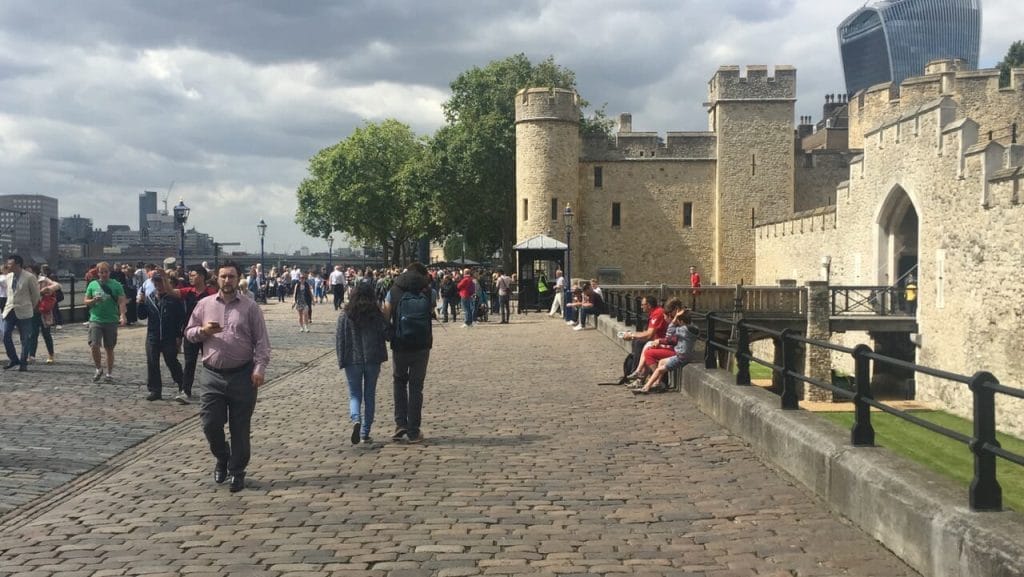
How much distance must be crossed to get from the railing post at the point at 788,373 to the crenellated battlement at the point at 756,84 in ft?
149

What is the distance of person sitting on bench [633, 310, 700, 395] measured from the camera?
12.0 meters

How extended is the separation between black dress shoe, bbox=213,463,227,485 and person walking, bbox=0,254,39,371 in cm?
881

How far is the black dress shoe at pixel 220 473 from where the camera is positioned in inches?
276

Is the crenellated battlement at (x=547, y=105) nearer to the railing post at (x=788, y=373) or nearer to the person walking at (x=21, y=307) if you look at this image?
the person walking at (x=21, y=307)

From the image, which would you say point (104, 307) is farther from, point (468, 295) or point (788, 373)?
point (468, 295)

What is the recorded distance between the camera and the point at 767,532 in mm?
5582

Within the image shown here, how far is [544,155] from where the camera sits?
161 feet

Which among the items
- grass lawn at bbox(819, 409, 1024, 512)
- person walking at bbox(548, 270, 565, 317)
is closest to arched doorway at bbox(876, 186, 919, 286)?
grass lawn at bbox(819, 409, 1024, 512)

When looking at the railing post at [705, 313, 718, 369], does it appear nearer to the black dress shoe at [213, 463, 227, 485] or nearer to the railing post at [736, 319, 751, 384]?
the railing post at [736, 319, 751, 384]

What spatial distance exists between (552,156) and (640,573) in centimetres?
4502

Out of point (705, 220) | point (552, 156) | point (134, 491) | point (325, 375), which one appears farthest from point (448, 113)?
point (134, 491)

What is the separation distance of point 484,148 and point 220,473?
47037 mm

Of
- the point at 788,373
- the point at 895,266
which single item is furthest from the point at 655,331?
the point at 895,266

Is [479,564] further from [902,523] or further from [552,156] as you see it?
[552,156]
